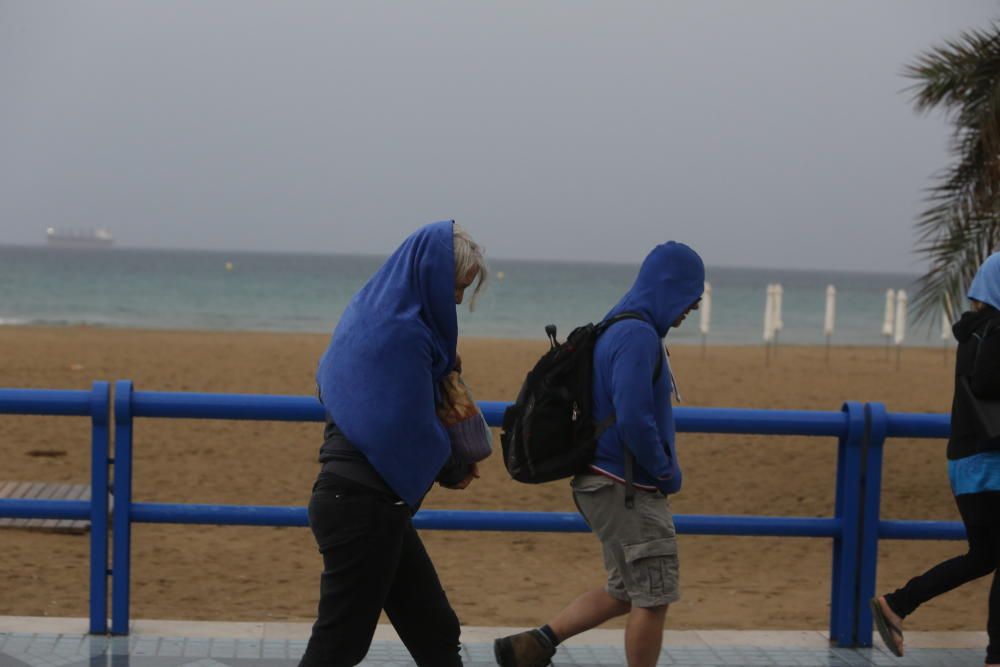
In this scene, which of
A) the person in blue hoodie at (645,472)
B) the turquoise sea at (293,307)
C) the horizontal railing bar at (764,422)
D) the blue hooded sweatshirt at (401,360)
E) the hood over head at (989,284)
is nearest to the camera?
the blue hooded sweatshirt at (401,360)

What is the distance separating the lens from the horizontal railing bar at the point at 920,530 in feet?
15.9

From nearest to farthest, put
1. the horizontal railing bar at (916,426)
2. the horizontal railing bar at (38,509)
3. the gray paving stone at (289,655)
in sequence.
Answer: the gray paving stone at (289,655) → the horizontal railing bar at (38,509) → the horizontal railing bar at (916,426)

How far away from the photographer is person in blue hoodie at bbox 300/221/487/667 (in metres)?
3.10

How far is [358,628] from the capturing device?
3270 millimetres

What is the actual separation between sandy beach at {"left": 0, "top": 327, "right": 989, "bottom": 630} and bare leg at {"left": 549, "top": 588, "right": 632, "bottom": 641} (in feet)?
7.29

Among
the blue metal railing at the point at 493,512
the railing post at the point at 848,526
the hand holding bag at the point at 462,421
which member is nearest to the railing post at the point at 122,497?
the blue metal railing at the point at 493,512

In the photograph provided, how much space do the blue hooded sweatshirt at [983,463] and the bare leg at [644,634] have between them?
1167mm

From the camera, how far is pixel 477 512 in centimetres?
469

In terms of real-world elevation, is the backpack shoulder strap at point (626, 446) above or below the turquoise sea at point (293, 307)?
above

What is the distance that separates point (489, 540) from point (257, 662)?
4.24 m

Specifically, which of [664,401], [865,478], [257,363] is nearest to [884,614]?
[865,478]

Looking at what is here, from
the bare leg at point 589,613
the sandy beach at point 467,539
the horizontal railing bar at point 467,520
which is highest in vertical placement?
the horizontal railing bar at point 467,520

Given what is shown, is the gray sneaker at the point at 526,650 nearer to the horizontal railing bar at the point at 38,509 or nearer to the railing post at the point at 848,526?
the railing post at the point at 848,526

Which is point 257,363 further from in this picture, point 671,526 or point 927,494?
point 671,526
